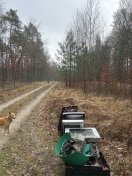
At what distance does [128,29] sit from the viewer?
120ft

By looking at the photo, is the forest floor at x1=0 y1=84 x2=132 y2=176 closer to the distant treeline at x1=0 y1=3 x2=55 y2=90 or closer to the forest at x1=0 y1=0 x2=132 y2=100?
the forest at x1=0 y1=0 x2=132 y2=100

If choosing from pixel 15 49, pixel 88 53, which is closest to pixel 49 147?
pixel 88 53

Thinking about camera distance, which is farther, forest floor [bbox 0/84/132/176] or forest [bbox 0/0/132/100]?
forest [bbox 0/0/132/100]

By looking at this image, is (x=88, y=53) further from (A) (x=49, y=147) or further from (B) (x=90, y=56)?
→ (A) (x=49, y=147)

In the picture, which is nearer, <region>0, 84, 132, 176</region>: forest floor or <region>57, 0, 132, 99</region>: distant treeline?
<region>0, 84, 132, 176</region>: forest floor

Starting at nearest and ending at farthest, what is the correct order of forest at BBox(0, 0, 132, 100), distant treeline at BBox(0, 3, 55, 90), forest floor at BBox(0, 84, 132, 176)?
1. forest floor at BBox(0, 84, 132, 176)
2. forest at BBox(0, 0, 132, 100)
3. distant treeline at BBox(0, 3, 55, 90)

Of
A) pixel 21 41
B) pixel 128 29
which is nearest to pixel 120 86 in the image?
pixel 128 29

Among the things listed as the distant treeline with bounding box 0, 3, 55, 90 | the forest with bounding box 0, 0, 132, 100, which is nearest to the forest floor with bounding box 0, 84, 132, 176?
the forest with bounding box 0, 0, 132, 100

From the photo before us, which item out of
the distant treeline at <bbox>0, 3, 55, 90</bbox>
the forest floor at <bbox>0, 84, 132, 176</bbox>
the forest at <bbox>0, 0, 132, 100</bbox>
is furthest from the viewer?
the distant treeline at <bbox>0, 3, 55, 90</bbox>

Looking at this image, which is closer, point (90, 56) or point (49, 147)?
point (49, 147)

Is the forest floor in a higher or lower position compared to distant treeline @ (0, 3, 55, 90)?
lower

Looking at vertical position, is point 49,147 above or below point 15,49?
below

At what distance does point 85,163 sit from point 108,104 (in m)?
10.4

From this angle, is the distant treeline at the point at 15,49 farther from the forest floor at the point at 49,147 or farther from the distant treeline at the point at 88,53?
the forest floor at the point at 49,147
